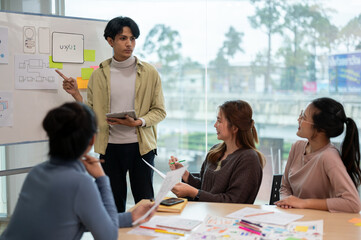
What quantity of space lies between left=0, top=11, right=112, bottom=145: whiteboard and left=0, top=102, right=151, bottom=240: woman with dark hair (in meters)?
1.70

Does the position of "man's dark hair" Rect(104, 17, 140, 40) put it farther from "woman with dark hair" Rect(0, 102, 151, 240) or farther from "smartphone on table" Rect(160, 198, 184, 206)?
"woman with dark hair" Rect(0, 102, 151, 240)

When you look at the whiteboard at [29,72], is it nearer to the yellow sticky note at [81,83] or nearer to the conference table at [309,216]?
the yellow sticky note at [81,83]

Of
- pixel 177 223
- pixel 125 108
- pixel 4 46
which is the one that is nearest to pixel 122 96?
pixel 125 108

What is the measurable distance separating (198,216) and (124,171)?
1.17 metres

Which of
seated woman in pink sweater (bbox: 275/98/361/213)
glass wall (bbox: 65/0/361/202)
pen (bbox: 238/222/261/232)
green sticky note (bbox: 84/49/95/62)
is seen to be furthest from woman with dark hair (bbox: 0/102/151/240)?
glass wall (bbox: 65/0/361/202)

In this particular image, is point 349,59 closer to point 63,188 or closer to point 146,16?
point 146,16

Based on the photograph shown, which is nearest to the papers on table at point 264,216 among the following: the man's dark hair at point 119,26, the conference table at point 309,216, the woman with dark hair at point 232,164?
the conference table at point 309,216

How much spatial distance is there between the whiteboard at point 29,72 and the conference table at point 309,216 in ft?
4.75

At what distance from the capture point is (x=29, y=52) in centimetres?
314

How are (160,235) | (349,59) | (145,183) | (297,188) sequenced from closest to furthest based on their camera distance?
(160,235) → (297,188) → (145,183) → (349,59)

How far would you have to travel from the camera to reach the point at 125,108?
9.92ft

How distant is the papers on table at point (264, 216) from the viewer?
6.11 feet

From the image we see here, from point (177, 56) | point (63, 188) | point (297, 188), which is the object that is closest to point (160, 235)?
point (63, 188)

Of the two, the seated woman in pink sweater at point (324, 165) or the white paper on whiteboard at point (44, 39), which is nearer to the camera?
the seated woman in pink sweater at point (324, 165)
